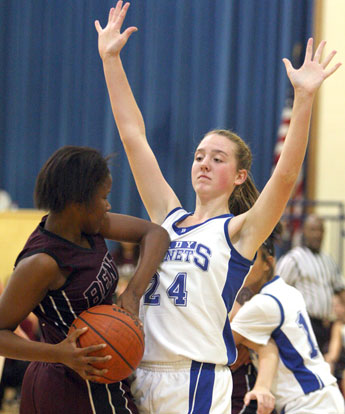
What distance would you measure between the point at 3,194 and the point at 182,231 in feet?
23.2

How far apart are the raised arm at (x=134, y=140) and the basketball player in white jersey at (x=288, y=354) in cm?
64

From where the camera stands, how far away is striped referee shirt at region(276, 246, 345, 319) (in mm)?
6605

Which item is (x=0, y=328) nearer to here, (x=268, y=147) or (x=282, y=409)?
(x=282, y=409)

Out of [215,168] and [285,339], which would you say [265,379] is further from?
[215,168]

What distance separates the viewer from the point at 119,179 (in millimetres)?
9391

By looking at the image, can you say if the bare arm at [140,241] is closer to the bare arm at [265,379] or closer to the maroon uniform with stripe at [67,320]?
the maroon uniform with stripe at [67,320]

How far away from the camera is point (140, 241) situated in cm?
257

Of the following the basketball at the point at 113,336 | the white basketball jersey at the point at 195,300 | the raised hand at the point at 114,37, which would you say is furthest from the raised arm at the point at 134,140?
the basketball at the point at 113,336

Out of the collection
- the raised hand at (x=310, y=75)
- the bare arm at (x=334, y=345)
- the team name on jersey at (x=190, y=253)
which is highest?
the raised hand at (x=310, y=75)

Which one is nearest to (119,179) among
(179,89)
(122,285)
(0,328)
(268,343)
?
(179,89)

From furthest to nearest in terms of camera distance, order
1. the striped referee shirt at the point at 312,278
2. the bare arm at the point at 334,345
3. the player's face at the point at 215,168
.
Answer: the striped referee shirt at the point at 312,278
the bare arm at the point at 334,345
the player's face at the point at 215,168

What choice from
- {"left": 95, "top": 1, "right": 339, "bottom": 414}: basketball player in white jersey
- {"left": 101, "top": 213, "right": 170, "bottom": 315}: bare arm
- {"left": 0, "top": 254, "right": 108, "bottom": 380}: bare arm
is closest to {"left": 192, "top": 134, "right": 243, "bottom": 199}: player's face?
{"left": 95, "top": 1, "right": 339, "bottom": 414}: basketball player in white jersey

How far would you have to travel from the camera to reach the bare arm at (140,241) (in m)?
2.43

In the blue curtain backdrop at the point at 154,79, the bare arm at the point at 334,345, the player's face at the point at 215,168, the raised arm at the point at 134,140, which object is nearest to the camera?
the player's face at the point at 215,168
